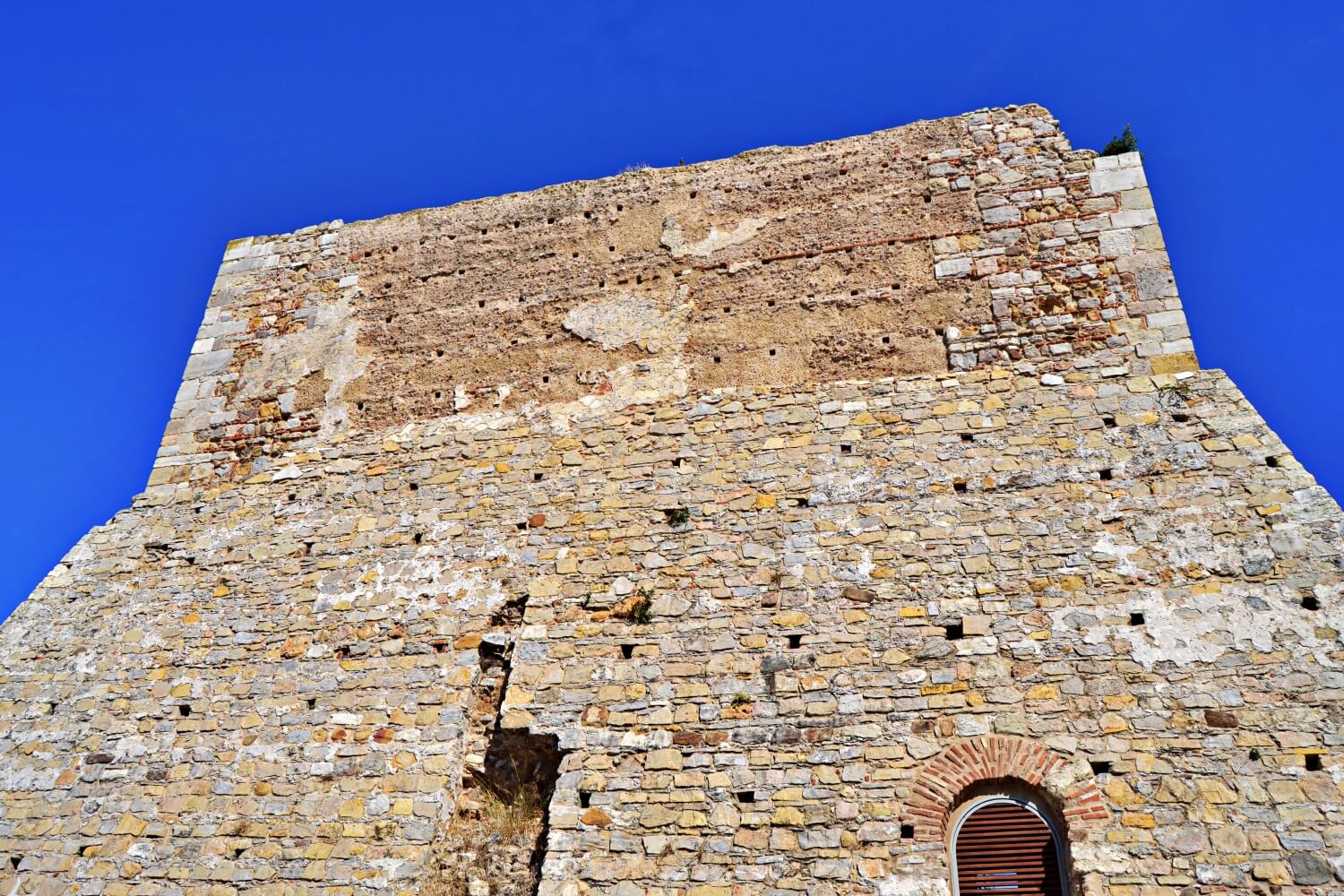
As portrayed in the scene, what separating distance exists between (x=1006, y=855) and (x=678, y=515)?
3.09 meters

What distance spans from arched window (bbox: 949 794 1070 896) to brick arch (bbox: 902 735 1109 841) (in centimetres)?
14

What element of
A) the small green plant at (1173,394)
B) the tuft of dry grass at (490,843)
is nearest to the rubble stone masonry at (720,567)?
the small green plant at (1173,394)

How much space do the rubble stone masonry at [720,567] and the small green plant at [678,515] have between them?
0.08 feet

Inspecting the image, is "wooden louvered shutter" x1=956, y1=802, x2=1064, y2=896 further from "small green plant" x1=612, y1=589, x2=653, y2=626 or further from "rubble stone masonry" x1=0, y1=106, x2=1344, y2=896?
"small green plant" x1=612, y1=589, x2=653, y2=626

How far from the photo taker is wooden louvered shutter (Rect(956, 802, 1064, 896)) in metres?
5.82

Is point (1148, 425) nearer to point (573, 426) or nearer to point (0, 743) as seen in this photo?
point (573, 426)

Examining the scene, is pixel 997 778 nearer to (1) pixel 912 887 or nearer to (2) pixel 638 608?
(1) pixel 912 887

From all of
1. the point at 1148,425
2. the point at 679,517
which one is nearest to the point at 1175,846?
the point at 1148,425

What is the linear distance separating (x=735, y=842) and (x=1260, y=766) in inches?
114

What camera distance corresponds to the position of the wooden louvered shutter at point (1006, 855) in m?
5.82

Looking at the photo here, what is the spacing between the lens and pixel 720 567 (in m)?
7.26

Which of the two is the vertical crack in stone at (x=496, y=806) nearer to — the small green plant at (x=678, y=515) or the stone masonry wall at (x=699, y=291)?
the small green plant at (x=678, y=515)

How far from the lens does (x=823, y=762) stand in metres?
6.20

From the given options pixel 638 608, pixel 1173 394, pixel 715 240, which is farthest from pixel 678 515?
pixel 1173 394
